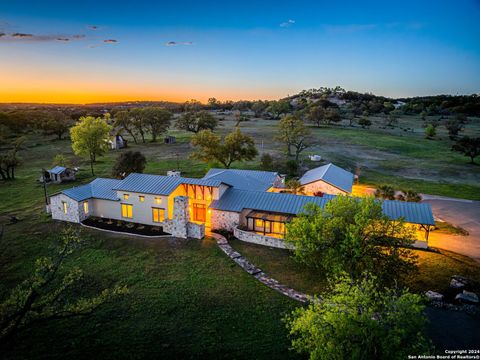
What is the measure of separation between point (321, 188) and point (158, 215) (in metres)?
20.7

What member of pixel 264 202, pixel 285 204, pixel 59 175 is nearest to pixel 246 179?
pixel 264 202

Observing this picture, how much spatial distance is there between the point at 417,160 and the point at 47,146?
86.9 meters

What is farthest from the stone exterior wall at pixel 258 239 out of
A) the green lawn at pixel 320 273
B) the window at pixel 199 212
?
the window at pixel 199 212

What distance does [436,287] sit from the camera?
74.9ft

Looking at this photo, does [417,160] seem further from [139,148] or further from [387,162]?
[139,148]

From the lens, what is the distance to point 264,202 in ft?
107

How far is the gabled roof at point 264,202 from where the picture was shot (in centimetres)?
3166

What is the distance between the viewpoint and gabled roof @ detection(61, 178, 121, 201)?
34.6 m

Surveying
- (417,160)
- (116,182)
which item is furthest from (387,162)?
(116,182)

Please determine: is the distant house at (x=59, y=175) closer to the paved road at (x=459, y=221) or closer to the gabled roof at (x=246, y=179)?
the gabled roof at (x=246, y=179)

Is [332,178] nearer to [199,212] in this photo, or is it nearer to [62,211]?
[199,212]

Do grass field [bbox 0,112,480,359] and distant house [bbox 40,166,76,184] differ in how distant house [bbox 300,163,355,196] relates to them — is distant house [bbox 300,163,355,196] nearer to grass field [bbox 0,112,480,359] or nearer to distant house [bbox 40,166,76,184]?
grass field [bbox 0,112,480,359]

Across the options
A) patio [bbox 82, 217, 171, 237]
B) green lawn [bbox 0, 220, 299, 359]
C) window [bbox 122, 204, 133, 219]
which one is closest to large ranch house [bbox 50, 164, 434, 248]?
window [bbox 122, 204, 133, 219]

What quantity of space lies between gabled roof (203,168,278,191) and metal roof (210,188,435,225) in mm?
2702
